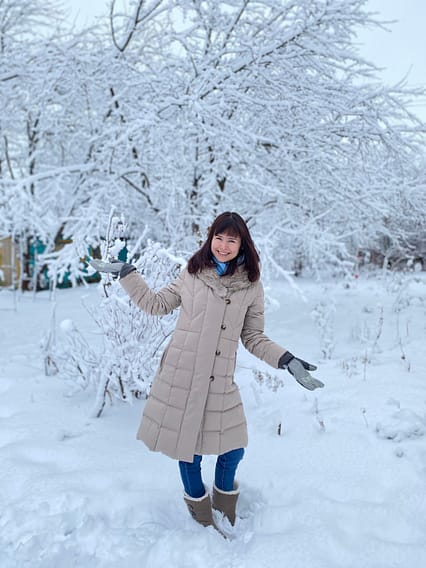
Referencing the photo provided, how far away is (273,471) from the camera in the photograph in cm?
247

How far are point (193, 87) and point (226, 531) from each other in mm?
4560

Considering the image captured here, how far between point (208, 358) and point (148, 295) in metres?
0.44

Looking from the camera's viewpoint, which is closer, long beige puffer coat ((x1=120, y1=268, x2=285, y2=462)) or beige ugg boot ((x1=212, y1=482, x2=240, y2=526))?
long beige puffer coat ((x1=120, y1=268, x2=285, y2=462))

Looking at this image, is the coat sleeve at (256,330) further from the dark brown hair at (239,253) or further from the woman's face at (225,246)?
the woman's face at (225,246)

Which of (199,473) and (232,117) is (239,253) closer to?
(199,473)

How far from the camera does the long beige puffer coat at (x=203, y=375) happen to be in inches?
72.6

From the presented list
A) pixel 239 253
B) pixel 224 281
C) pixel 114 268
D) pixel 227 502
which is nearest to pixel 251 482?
pixel 227 502

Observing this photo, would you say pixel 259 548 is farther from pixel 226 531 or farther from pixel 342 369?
pixel 342 369

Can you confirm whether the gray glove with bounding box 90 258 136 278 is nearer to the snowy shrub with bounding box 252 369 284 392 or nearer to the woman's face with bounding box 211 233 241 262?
the woman's face with bounding box 211 233 241 262

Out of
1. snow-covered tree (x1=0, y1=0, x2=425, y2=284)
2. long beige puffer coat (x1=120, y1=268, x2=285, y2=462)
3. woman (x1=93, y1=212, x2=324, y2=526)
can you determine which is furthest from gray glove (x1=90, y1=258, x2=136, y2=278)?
snow-covered tree (x1=0, y1=0, x2=425, y2=284)

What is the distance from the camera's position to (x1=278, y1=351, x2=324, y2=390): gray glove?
5.88 feet

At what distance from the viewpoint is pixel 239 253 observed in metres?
1.98

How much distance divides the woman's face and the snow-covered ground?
1.33m

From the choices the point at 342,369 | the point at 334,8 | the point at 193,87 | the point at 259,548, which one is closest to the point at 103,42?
the point at 193,87
